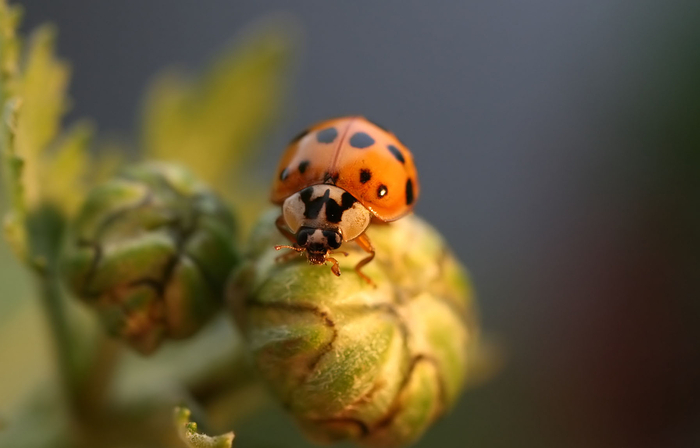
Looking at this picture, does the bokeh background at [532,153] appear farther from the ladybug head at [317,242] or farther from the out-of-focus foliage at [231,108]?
the ladybug head at [317,242]

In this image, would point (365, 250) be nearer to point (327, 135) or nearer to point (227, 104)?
point (327, 135)

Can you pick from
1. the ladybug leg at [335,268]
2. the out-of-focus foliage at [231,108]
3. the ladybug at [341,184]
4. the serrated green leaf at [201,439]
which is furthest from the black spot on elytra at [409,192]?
the out-of-focus foliage at [231,108]

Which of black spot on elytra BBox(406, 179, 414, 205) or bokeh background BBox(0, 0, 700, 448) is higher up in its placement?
bokeh background BBox(0, 0, 700, 448)

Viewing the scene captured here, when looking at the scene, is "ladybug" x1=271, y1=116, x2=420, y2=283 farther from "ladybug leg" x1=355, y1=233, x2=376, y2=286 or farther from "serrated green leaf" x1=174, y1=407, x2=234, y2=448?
"serrated green leaf" x1=174, y1=407, x2=234, y2=448

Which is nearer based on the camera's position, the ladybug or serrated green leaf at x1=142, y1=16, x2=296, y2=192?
the ladybug

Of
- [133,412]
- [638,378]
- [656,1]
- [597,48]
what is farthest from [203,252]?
[597,48]

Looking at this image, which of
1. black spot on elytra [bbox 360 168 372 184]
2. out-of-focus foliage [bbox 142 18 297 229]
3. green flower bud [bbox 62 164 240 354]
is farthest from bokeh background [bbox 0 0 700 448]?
black spot on elytra [bbox 360 168 372 184]

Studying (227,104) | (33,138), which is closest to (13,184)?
(33,138)

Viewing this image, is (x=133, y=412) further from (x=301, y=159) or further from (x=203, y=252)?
(x=301, y=159)
